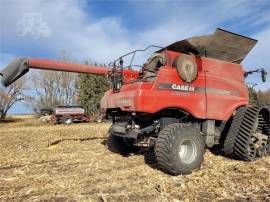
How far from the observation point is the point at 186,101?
24.6 ft

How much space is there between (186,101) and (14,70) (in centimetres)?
403

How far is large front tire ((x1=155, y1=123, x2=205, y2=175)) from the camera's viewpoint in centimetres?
664

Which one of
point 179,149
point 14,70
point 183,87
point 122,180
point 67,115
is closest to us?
point 122,180

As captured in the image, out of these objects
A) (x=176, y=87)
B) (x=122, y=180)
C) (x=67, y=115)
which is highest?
(x=176, y=87)

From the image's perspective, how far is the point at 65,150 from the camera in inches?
412

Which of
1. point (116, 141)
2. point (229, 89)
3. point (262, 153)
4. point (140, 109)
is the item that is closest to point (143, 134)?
point (140, 109)

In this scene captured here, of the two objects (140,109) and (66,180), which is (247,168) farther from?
(66,180)

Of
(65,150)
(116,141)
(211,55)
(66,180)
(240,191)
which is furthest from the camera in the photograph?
(65,150)

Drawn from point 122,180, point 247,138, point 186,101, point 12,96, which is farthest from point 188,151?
point 12,96

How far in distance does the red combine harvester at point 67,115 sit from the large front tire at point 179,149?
2674 cm

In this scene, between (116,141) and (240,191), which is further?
(116,141)

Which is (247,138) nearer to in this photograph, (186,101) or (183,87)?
(186,101)

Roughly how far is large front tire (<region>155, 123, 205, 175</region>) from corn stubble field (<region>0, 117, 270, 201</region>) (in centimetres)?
19

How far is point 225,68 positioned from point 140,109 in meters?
2.99
